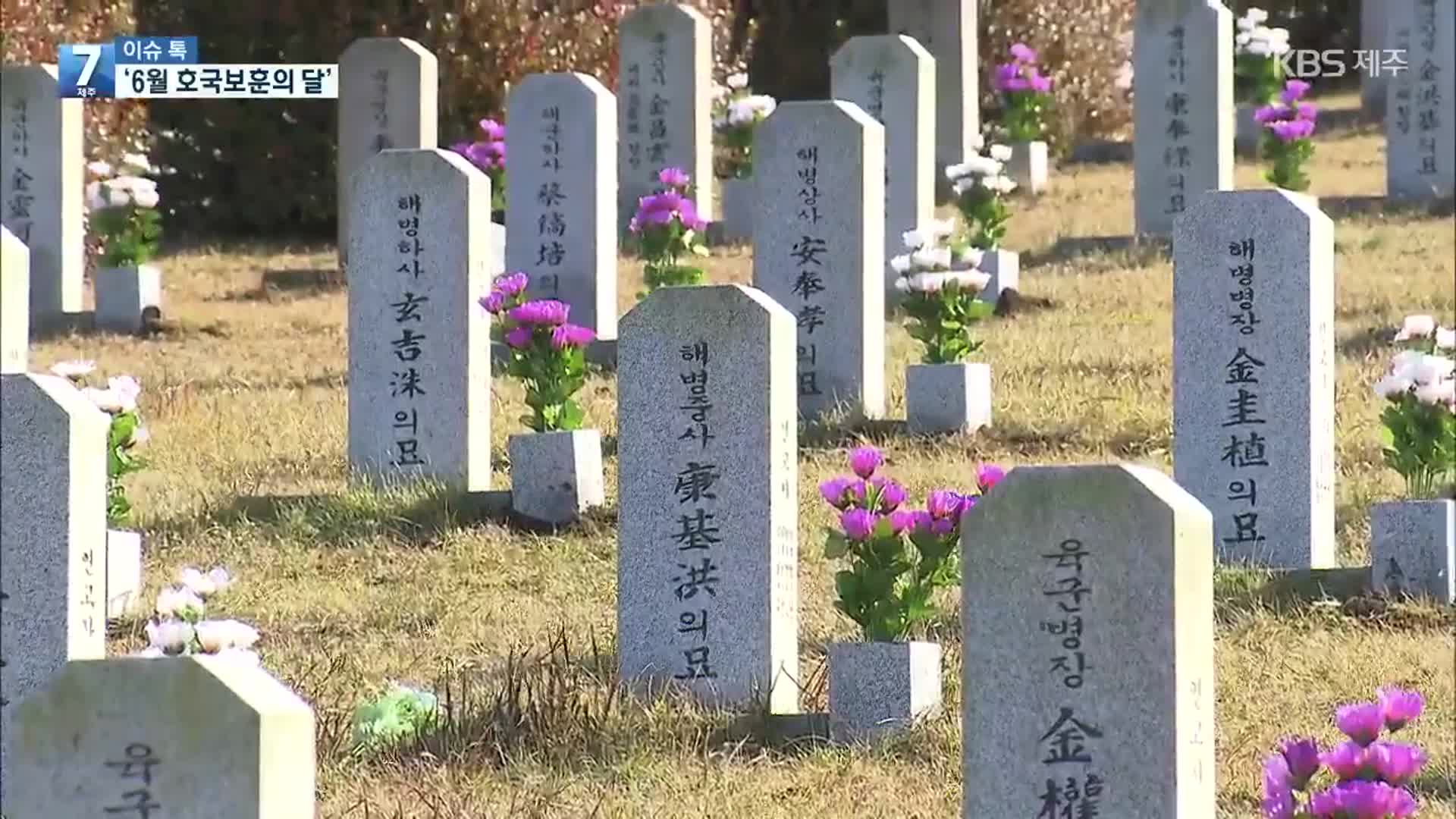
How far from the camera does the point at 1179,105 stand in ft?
51.6

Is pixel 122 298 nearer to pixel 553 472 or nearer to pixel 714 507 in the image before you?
pixel 553 472

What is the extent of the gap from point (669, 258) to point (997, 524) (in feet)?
24.4

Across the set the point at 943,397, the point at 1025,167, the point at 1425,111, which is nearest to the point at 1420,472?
the point at 943,397

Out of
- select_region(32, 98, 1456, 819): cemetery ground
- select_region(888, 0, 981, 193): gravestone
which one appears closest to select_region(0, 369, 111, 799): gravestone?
select_region(32, 98, 1456, 819): cemetery ground

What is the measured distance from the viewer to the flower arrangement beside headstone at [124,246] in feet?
45.6

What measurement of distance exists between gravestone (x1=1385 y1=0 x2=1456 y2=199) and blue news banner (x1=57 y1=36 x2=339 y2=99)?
18.7 feet

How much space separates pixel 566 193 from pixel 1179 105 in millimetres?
4360

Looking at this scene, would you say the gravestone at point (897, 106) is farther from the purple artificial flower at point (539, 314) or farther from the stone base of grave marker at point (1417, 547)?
the stone base of grave marker at point (1417, 547)

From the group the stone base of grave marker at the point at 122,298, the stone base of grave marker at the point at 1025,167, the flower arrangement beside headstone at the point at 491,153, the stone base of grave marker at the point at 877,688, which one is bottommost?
the stone base of grave marker at the point at 877,688

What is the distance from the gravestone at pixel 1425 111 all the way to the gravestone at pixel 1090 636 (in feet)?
39.5

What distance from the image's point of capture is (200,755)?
431 centimetres

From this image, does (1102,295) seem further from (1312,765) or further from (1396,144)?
(1312,765)

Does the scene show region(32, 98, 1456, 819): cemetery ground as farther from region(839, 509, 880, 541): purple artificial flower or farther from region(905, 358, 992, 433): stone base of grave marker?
region(839, 509, 880, 541): purple artificial flower

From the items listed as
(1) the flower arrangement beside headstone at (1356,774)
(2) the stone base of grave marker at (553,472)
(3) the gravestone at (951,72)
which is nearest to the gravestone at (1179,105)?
(3) the gravestone at (951,72)
